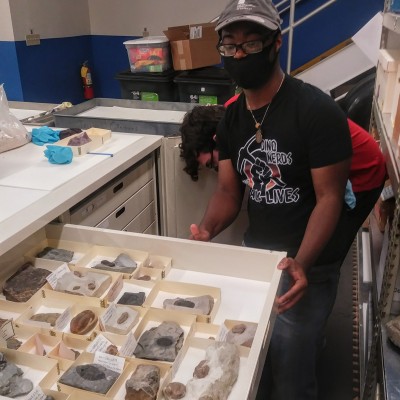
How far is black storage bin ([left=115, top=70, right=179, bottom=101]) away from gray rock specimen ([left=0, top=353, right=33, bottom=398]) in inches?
82.5

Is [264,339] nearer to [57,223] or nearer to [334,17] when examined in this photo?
[57,223]

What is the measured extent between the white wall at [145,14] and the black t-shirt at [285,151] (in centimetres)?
292

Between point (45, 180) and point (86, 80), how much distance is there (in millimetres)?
3155

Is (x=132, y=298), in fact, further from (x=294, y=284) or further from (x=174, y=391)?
(x=294, y=284)

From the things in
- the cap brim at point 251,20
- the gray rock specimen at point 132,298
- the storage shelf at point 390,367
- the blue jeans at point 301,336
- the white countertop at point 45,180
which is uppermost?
the cap brim at point 251,20

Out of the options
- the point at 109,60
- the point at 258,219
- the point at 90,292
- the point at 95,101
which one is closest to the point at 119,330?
the point at 90,292

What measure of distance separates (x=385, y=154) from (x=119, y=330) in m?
1.11

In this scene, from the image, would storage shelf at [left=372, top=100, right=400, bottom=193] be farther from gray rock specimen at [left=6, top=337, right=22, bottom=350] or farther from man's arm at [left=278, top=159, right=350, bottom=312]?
gray rock specimen at [left=6, top=337, right=22, bottom=350]

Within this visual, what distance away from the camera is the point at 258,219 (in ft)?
4.81

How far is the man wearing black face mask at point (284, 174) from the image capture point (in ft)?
4.03

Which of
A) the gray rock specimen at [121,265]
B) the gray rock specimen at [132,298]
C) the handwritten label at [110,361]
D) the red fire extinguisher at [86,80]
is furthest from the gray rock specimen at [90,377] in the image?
the red fire extinguisher at [86,80]

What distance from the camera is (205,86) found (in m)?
2.60

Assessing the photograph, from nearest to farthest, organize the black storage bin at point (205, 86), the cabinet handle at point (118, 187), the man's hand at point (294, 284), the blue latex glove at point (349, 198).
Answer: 1. the man's hand at point (294, 284)
2. the blue latex glove at point (349, 198)
3. the cabinet handle at point (118, 187)
4. the black storage bin at point (205, 86)

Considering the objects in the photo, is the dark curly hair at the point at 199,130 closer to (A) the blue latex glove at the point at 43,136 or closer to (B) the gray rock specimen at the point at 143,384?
(A) the blue latex glove at the point at 43,136
